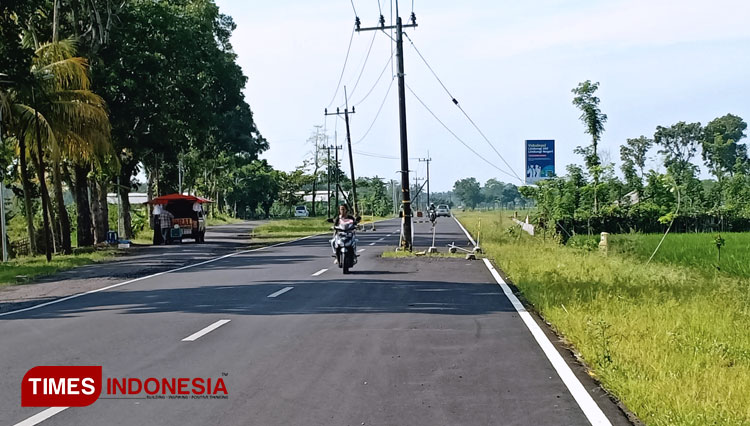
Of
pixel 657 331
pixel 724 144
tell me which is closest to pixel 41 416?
pixel 657 331

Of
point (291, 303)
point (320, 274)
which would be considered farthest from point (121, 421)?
point (320, 274)

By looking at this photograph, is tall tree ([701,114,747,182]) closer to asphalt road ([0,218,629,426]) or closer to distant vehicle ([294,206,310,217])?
distant vehicle ([294,206,310,217])

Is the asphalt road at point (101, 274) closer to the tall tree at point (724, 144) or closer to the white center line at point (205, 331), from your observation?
the white center line at point (205, 331)

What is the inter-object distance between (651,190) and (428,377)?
35.2 meters

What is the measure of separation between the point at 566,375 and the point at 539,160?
31098mm

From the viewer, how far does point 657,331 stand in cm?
1005

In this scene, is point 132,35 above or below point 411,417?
above

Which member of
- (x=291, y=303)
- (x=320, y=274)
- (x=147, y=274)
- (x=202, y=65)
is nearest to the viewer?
(x=291, y=303)

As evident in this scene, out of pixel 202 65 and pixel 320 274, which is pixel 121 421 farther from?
pixel 202 65

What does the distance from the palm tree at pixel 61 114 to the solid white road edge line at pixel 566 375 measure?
19506 mm

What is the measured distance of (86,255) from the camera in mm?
29547

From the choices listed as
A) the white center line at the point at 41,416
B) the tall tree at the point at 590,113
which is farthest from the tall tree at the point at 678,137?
the white center line at the point at 41,416

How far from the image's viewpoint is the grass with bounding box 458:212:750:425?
264 inches

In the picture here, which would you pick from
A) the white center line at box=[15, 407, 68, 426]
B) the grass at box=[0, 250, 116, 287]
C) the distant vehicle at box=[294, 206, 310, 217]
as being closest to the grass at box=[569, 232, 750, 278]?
the white center line at box=[15, 407, 68, 426]
